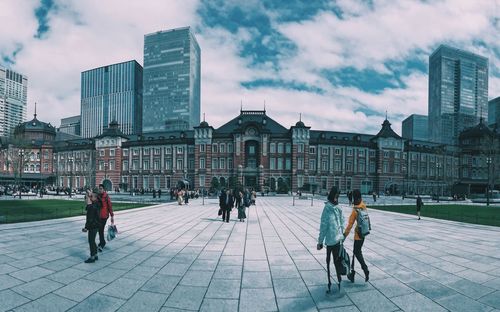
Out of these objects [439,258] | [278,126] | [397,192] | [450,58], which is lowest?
[397,192]

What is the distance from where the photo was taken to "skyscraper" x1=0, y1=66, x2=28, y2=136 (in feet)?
481

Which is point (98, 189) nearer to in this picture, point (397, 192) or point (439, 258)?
point (439, 258)

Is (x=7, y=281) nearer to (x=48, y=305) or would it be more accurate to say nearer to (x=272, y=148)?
(x=48, y=305)

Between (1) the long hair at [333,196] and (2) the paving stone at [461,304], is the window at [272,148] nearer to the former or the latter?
(1) the long hair at [333,196]

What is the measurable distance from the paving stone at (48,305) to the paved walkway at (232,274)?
0.06 feet

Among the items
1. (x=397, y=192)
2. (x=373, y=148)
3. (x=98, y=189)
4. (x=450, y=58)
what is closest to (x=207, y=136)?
(x=373, y=148)

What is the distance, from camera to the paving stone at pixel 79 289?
16.6 ft

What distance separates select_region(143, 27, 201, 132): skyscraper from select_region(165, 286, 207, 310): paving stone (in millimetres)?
142614

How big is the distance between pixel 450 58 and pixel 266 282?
591 feet

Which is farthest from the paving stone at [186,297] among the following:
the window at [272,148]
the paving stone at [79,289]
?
the window at [272,148]

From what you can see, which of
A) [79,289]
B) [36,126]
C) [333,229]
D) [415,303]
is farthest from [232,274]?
[36,126]

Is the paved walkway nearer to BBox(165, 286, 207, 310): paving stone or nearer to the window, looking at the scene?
BBox(165, 286, 207, 310): paving stone

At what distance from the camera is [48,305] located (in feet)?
15.4

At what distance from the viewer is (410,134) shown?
186 m
